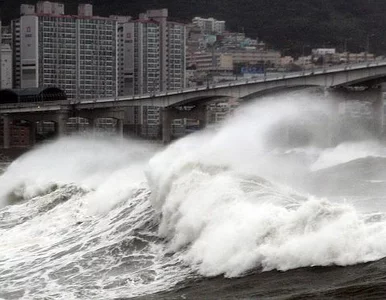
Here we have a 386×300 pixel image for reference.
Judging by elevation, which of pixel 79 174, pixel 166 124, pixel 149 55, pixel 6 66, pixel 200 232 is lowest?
pixel 166 124

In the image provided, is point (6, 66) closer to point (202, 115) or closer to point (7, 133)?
point (7, 133)

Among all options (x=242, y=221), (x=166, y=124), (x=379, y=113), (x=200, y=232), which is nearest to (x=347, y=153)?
(x=379, y=113)

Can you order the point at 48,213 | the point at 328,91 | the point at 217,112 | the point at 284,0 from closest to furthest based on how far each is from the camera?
the point at 48,213 < the point at 328,91 < the point at 217,112 < the point at 284,0

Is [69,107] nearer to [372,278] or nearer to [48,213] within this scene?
[48,213]

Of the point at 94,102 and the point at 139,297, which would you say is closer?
the point at 139,297

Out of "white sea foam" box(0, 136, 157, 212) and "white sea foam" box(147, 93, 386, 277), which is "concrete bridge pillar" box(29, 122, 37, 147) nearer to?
"white sea foam" box(0, 136, 157, 212)

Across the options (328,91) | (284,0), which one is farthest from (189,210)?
(284,0)

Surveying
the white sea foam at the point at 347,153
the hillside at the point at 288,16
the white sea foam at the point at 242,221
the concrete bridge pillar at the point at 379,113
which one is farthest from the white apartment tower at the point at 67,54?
the white sea foam at the point at 242,221

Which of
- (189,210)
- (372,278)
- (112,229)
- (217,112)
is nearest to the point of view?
(372,278)
